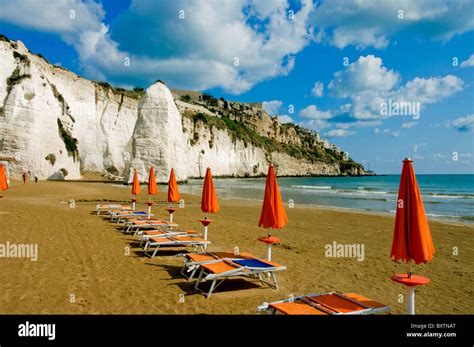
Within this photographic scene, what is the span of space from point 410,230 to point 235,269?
3096mm

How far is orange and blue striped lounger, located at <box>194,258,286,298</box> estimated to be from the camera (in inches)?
236

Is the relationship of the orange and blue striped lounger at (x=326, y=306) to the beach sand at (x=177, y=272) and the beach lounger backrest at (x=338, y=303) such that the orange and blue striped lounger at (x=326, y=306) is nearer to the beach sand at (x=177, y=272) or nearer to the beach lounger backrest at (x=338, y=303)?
the beach lounger backrest at (x=338, y=303)

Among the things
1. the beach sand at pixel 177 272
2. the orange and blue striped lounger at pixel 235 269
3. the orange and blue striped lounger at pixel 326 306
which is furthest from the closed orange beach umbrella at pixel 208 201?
the orange and blue striped lounger at pixel 326 306

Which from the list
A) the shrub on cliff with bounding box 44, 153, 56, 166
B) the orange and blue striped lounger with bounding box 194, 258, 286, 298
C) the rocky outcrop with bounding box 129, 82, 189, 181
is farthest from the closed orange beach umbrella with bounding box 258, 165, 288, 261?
the shrub on cliff with bounding box 44, 153, 56, 166

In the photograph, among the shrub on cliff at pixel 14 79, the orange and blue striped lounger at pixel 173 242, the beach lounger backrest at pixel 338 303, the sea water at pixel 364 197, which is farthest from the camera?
the shrub on cliff at pixel 14 79

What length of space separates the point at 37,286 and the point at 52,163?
37.7 metres

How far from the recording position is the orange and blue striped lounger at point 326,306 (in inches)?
174

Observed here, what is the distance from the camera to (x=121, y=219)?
1420 cm

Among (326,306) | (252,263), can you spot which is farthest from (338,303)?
(252,263)

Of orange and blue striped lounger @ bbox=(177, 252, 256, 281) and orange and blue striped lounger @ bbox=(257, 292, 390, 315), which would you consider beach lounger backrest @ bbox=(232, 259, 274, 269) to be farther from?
orange and blue striped lounger @ bbox=(257, 292, 390, 315)

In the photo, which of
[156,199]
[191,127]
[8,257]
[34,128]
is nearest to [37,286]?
[8,257]

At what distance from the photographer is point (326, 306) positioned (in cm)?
461

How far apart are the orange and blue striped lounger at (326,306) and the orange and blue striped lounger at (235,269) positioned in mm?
1178

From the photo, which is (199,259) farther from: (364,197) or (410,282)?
(364,197)
